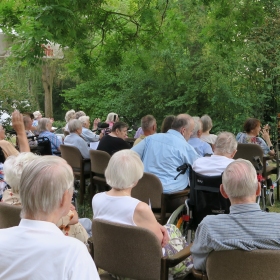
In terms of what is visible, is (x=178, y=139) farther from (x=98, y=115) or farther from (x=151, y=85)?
(x=98, y=115)

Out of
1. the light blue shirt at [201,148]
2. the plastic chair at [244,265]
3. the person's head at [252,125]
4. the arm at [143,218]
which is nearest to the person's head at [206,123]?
the person's head at [252,125]

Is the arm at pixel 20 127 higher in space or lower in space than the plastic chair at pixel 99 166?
higher

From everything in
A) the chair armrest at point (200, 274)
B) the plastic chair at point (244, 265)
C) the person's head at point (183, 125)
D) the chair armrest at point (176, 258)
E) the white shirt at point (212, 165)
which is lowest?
the chair armrest at point (200, 274)

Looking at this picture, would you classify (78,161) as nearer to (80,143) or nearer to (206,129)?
(80,143)

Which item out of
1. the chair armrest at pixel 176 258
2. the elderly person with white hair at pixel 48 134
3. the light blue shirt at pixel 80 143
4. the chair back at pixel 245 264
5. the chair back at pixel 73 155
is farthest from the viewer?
the elderly person with white hair at pixel 48 134

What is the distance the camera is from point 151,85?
14.5 metres

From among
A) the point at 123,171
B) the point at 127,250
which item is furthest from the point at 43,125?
the point at 127,250

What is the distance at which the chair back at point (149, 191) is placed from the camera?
4.84 m

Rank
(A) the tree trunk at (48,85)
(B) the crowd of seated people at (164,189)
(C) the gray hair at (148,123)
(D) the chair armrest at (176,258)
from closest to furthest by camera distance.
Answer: (B) the crowd of seated people at (164,189) < (D) the chair armrest at (176,258) < (C) the gray hair at (148,123) < (A) the tree trunk at (48,85)

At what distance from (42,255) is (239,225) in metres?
1.36

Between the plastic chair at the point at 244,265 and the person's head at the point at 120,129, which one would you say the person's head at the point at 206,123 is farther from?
the plastic chair at the point at 244,265

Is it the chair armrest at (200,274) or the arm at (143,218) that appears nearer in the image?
the chair armrest at (200,274)

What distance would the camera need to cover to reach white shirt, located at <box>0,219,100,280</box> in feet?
5.69

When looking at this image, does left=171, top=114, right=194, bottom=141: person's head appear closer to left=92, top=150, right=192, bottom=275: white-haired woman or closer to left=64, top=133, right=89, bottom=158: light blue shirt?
left=92, top=150, right=192, bottom=275: white-haired woman
